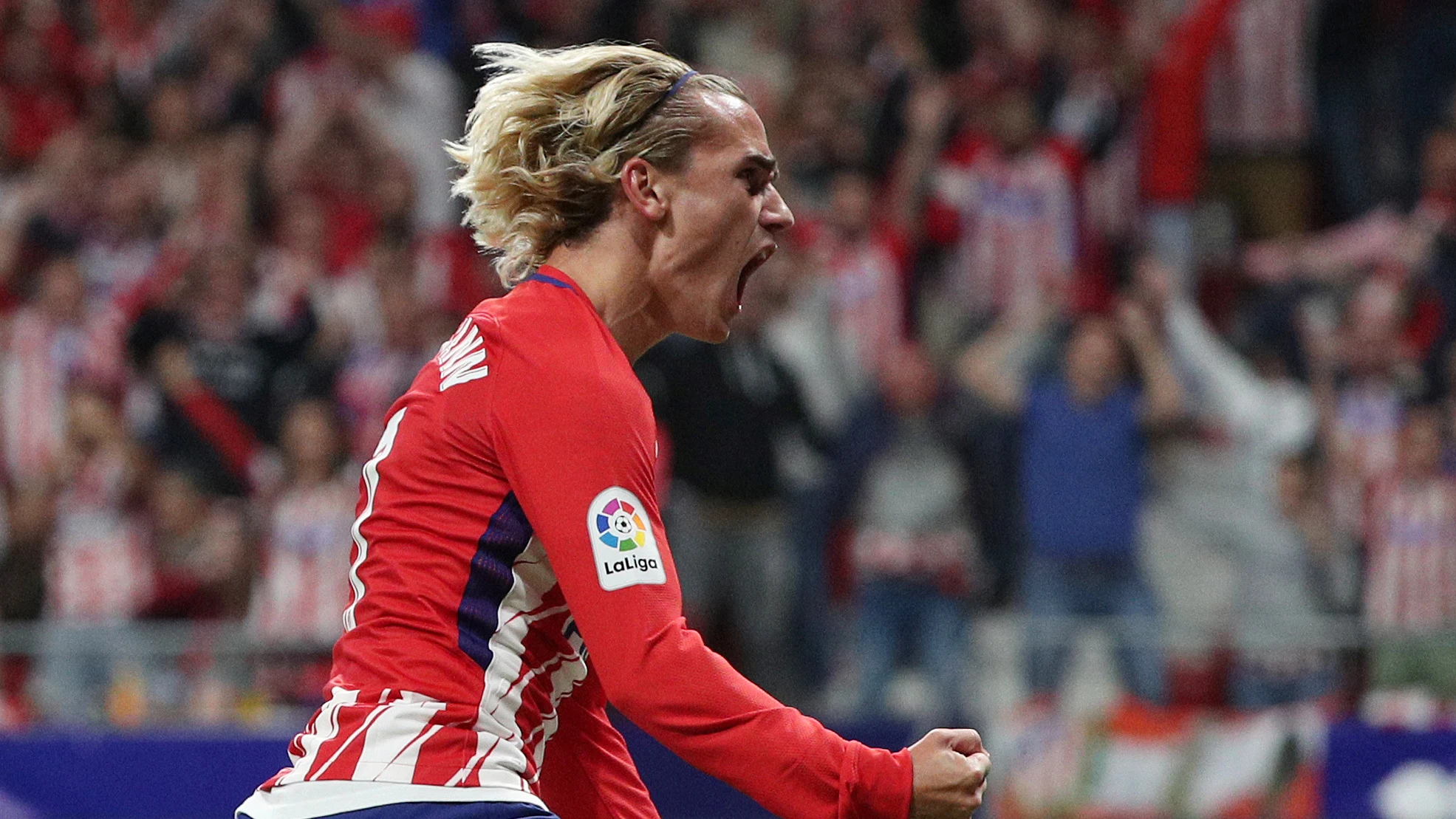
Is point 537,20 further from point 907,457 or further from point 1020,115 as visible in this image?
point 907,457

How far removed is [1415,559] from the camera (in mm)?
7523

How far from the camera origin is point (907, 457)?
810 cm

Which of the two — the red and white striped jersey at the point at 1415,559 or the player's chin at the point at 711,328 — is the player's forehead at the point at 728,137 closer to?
the player's chin at the point at 711,328

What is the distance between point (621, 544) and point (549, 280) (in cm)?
48

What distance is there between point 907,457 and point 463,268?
240 cm

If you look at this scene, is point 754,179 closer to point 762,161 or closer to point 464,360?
point 762,161

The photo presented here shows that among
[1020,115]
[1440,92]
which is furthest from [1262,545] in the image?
[1440,92]

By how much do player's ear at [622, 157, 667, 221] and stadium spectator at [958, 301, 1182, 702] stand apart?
5.10 meters

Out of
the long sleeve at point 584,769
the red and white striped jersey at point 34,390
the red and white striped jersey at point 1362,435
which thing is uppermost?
the long sleeve at point 584,769

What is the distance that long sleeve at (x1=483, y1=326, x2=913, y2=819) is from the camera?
98.7 inches

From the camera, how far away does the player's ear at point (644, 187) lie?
9.24ft

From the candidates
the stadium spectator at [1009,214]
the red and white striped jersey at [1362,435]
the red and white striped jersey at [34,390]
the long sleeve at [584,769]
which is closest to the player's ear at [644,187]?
the long sleeve at [584,769]

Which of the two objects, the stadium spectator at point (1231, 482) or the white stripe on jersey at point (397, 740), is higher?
the white stripe on jersey at point (397, 740)

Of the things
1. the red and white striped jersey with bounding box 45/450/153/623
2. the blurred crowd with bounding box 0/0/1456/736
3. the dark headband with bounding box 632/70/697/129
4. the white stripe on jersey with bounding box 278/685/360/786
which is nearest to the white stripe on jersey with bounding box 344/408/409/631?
the white stripe on jersey with bounding box 278/685/360/786
